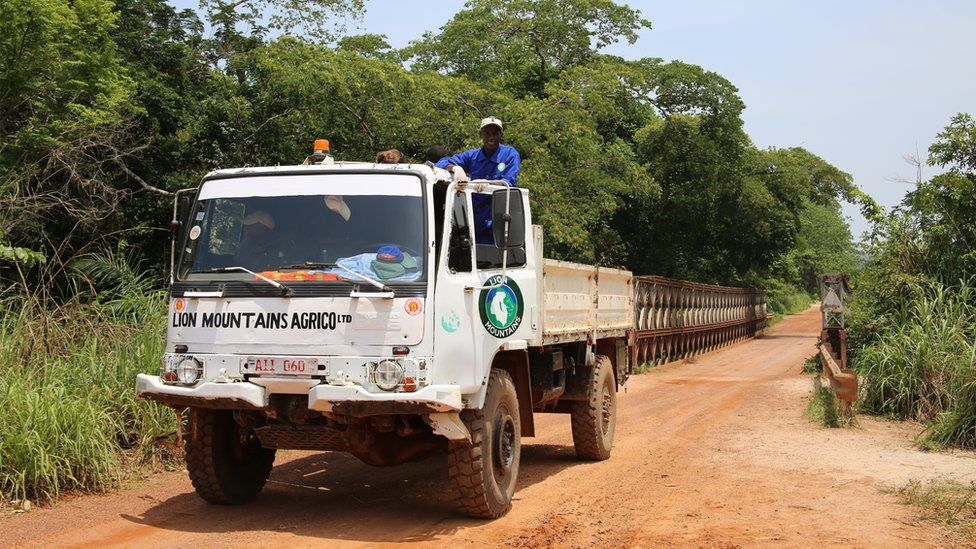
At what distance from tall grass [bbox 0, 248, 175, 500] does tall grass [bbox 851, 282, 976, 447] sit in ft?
28.4

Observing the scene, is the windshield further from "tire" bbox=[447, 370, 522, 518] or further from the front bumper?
"tire" bbox=[447, 370, 522, 518]

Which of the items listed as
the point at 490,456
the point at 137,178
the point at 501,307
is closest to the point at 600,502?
the point at 490,456

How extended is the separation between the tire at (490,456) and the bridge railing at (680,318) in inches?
526

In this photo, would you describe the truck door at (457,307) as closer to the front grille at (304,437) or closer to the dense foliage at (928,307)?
the front grille at (304,437)

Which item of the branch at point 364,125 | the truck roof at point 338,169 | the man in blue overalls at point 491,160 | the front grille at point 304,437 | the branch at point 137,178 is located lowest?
the front grille at point 304,437

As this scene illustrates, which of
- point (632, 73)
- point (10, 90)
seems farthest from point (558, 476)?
point (632, 73)

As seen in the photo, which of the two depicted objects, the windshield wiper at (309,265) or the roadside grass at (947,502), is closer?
the windshield wiper at (309,265)

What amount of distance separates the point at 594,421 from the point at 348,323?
405cm

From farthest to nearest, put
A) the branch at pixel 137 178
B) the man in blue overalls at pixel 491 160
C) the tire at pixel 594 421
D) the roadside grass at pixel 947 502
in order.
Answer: the branch at pixel 137 178, the tire at pixel 594 421, the man in blue overalls at pixel 491 160, the roadside grass at pixel 947 502

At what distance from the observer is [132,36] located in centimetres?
1858

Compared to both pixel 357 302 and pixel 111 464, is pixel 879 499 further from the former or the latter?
pixel 111 464

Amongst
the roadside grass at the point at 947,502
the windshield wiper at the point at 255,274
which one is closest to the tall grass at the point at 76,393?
the windshield wiper at the point at 255,274

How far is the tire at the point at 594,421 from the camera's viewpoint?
9.39 m

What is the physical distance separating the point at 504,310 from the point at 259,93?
Answer: 1439 centimetres
